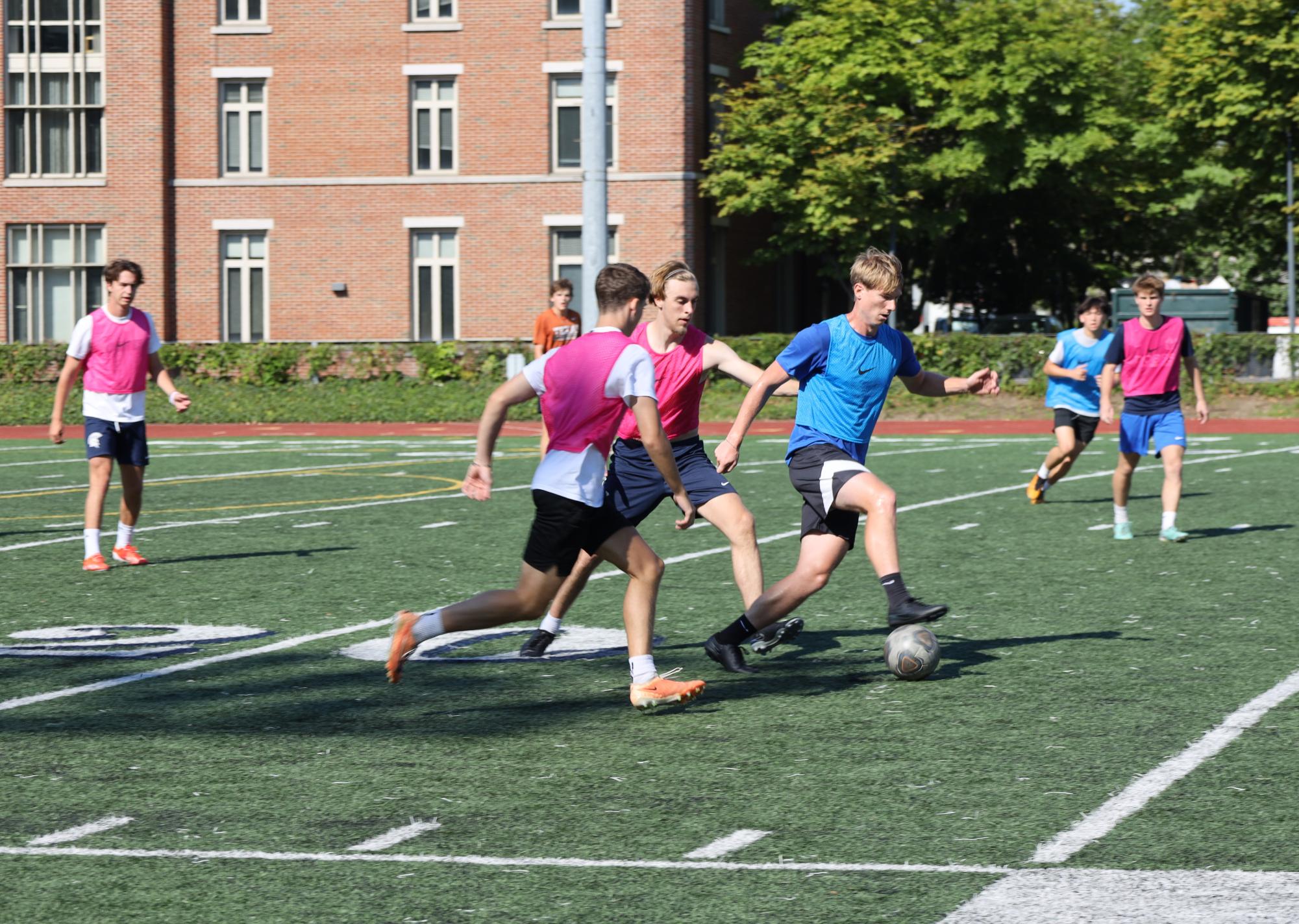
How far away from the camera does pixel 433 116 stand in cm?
4078

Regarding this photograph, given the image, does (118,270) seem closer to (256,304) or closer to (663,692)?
(663,692)

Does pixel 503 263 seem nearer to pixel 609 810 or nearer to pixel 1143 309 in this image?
pixel 1143 309

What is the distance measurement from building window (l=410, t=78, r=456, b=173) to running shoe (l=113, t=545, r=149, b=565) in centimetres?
2902

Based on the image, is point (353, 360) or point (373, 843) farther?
point (353, 360)

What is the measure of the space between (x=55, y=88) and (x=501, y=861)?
39.5 m

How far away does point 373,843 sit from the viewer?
5.53 meters

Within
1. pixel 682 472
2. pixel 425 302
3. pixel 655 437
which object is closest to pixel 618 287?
pixel 655 437

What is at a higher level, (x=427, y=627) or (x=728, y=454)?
(x=728, y=454)

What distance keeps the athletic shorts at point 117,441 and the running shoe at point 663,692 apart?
605 centimetres

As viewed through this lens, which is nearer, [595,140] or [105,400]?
[105,400]

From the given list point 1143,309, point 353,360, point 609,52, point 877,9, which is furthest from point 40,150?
point 1143,309

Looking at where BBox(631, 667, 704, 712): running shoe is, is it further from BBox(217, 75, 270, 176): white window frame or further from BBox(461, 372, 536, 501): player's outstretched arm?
BBox(217, 75, 270, 176): white window frame

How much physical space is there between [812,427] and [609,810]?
9.64ft

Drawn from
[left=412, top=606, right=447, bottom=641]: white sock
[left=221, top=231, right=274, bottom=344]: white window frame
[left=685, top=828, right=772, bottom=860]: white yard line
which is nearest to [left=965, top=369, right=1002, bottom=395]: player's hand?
[left=412, top=606, right=447, bottom=641]: white sock
